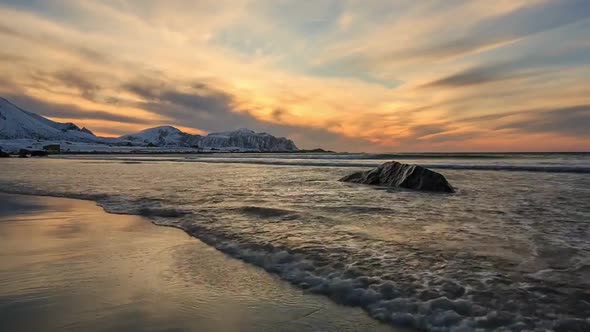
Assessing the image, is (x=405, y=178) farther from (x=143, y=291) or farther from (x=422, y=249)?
(x=143, y=291)

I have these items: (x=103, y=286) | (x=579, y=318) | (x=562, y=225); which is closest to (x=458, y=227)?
(x=562, y=225)

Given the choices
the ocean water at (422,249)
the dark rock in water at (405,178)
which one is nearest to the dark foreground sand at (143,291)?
the ocean water at (422,249)

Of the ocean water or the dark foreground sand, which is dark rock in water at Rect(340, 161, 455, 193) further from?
the dark foreground sand

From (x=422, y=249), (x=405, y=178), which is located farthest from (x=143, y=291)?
(x=405, y=178)

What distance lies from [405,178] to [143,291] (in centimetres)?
1360

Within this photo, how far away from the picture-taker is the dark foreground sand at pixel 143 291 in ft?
11.6

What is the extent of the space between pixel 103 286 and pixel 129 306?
0.80 m

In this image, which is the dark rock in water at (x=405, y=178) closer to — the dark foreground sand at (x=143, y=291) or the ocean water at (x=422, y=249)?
the ocean water at (x=422, y=249)

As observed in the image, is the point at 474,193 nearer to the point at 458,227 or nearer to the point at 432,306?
the point at 458,227

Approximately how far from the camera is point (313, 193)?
45.6ft

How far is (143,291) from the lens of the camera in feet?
14.1

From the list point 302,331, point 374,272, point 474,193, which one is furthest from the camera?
point 474,193

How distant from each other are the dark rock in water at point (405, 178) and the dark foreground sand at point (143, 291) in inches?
422

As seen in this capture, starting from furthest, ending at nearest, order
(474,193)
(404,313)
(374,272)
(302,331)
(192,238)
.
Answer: (474,193), (192,238), (374,272), (404,313), (302,331)
